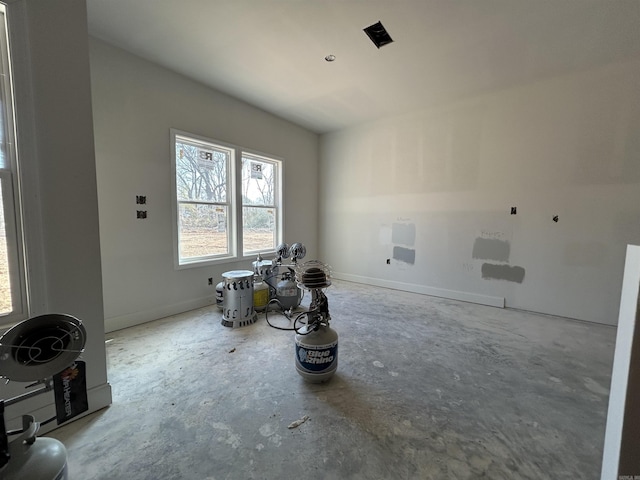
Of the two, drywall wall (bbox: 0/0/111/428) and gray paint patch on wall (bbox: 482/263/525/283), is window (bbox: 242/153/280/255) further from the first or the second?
gray paint patch on wall (bbox: 482/263/525/283)

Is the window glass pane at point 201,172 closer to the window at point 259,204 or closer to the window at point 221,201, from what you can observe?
the window at point 221,201

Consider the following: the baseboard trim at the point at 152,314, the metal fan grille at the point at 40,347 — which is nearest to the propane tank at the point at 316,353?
the metal fan grille at the point at 40,347

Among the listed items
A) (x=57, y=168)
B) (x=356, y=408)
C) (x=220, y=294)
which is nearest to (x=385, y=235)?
(x=220, y=294)

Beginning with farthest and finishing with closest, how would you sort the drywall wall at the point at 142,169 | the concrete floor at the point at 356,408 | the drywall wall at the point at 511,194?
the drywall wall at the point at 511,194 → the drywall wall at the point at 142,169 → the concrete floor at the point at 356,408

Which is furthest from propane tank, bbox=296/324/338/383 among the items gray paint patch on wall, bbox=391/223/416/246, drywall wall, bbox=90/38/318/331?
gray paint patch on wall, bbox=391/223/416/246

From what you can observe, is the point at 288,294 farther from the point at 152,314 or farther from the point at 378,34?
the point at 378,34

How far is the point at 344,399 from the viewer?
6.23 feet

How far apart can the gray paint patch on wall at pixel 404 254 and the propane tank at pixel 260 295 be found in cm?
264

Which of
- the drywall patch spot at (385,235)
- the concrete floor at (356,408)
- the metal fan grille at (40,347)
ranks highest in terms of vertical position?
the drywall patch spot at (385,235)

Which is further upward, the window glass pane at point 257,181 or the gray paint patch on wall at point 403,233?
the window glass pane at point 257,181

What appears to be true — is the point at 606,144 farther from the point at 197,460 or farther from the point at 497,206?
the point at 197,460

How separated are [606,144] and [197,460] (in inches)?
203

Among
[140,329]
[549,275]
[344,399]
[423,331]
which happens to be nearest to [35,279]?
[140,329]

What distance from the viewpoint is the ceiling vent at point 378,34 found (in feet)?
8.07
